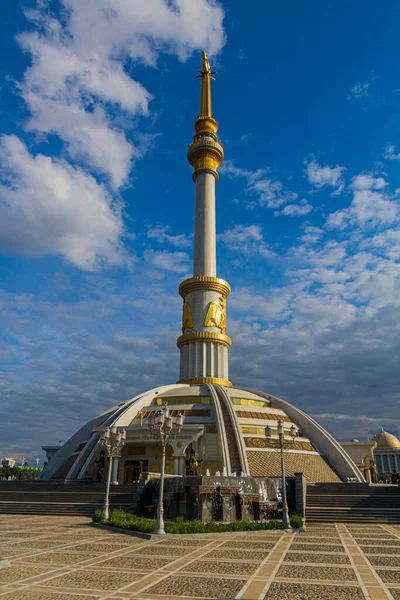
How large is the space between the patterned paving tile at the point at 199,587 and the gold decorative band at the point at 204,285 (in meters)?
37.5

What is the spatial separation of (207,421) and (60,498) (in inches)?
462

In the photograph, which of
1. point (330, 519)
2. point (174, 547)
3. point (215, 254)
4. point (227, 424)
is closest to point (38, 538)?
point (174, 547)

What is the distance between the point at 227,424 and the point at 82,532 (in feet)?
59.2

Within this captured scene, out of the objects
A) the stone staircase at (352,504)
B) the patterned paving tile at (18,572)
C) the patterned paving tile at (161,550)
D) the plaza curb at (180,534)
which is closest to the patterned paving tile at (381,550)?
the plaza curb at (180,534)

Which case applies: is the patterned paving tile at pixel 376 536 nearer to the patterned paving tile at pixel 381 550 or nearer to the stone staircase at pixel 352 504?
the patterned paving tile at pixel 381 550

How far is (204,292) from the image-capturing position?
46.3 metres

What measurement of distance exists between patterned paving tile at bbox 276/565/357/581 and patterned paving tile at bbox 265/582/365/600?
74 centimetres

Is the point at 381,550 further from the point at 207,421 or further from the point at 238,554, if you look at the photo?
the point at 207,421

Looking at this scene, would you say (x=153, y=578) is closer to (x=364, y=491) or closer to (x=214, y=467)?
(x=364, y=491)

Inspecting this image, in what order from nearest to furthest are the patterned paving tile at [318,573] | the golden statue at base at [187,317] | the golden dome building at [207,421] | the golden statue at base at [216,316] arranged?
the patterned paving tile at [318,573] < the golden dome building at [207,421] < the golden statue at base at [216,316] < the golden statue at base at [187,317]

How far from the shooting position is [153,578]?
927cm

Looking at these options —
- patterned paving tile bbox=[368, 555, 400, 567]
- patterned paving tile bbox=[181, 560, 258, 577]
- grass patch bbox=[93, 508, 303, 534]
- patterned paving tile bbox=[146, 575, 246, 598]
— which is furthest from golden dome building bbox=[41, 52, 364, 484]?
patterned paving tile bbox=[146, 575, 246, 598]

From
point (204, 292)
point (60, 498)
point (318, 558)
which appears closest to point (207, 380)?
point (204, 292)

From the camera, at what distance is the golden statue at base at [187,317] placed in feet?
149
